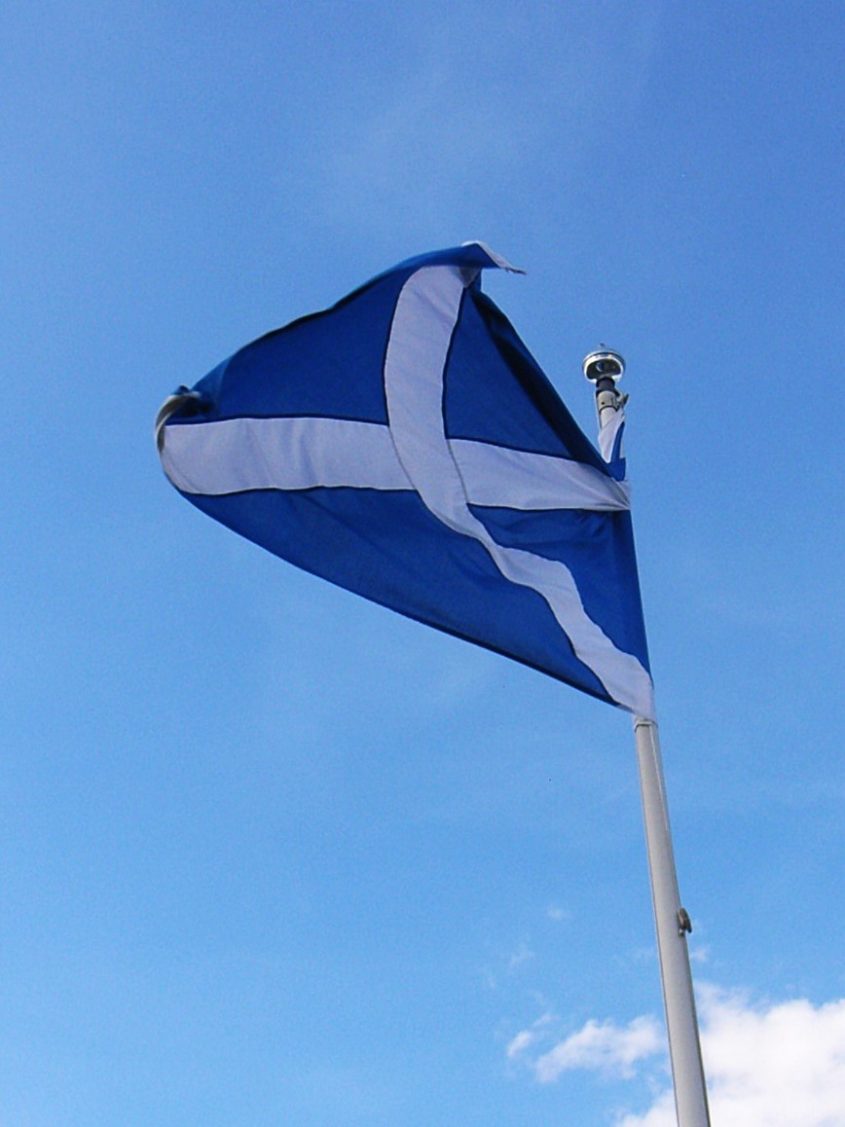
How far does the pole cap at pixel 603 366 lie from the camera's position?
11742mm

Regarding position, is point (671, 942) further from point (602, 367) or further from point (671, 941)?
point (602, 367)

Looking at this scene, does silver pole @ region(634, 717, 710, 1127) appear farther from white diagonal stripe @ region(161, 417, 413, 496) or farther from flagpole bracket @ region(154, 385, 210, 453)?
flagpole bracket @ region(154, 385, 210, 453)

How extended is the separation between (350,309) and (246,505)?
6.33 feet

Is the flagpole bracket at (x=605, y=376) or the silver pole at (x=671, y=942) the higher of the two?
the flagpole bracket at (x=605, y=376)

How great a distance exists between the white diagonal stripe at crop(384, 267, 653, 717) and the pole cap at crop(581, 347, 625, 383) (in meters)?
1.20

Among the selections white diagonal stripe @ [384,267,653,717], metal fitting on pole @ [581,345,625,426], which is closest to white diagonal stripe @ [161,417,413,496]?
white diagonal stripe @ [384,267,653,717]

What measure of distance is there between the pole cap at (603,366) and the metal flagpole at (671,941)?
10.6 feet

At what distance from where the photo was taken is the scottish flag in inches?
377

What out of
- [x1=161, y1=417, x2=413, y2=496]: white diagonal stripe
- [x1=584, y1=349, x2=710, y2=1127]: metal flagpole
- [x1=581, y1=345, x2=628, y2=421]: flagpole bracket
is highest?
[x1=581, y1=345, x2=628, y2=421]: flagpole bracket

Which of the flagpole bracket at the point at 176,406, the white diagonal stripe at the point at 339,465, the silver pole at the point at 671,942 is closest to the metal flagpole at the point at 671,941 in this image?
the silver pole at the point at 671,942

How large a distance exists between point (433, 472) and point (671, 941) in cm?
350

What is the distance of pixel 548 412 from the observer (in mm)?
11039

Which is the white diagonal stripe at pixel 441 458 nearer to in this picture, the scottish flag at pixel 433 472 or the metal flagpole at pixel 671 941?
the scottish flag at pixel 433 472

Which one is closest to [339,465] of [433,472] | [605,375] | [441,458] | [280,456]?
[280,456]
